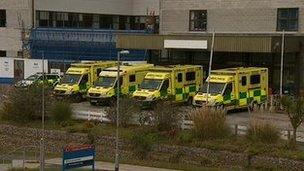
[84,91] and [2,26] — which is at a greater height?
[2,26]

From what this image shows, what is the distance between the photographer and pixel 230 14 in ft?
167

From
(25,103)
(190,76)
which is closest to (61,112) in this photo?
(25,103)

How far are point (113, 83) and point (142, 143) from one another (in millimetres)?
10977

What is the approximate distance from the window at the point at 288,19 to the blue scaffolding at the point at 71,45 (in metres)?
17.6

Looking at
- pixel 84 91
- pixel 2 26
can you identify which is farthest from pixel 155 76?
pixel 2 26

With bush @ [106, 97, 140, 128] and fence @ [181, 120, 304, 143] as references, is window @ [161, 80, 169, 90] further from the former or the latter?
fence @ [181, 120, 304, 143]

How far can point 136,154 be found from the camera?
33531mm

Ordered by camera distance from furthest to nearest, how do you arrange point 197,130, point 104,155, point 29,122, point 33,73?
point 33,73
point 29,122
point 104,155
point 197,130

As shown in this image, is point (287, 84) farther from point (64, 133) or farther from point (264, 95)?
point (64, 133)

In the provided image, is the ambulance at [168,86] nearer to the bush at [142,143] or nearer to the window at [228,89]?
the window at [228,89]

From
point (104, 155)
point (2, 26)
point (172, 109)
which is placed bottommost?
point (104, 155)

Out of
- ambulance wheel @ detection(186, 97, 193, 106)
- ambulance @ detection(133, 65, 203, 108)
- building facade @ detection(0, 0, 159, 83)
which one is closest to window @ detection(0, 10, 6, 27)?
building facade @ detection(0, 0, 159, 83)

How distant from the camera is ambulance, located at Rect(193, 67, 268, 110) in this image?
39.4 m

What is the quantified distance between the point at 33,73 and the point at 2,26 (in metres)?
11.4
